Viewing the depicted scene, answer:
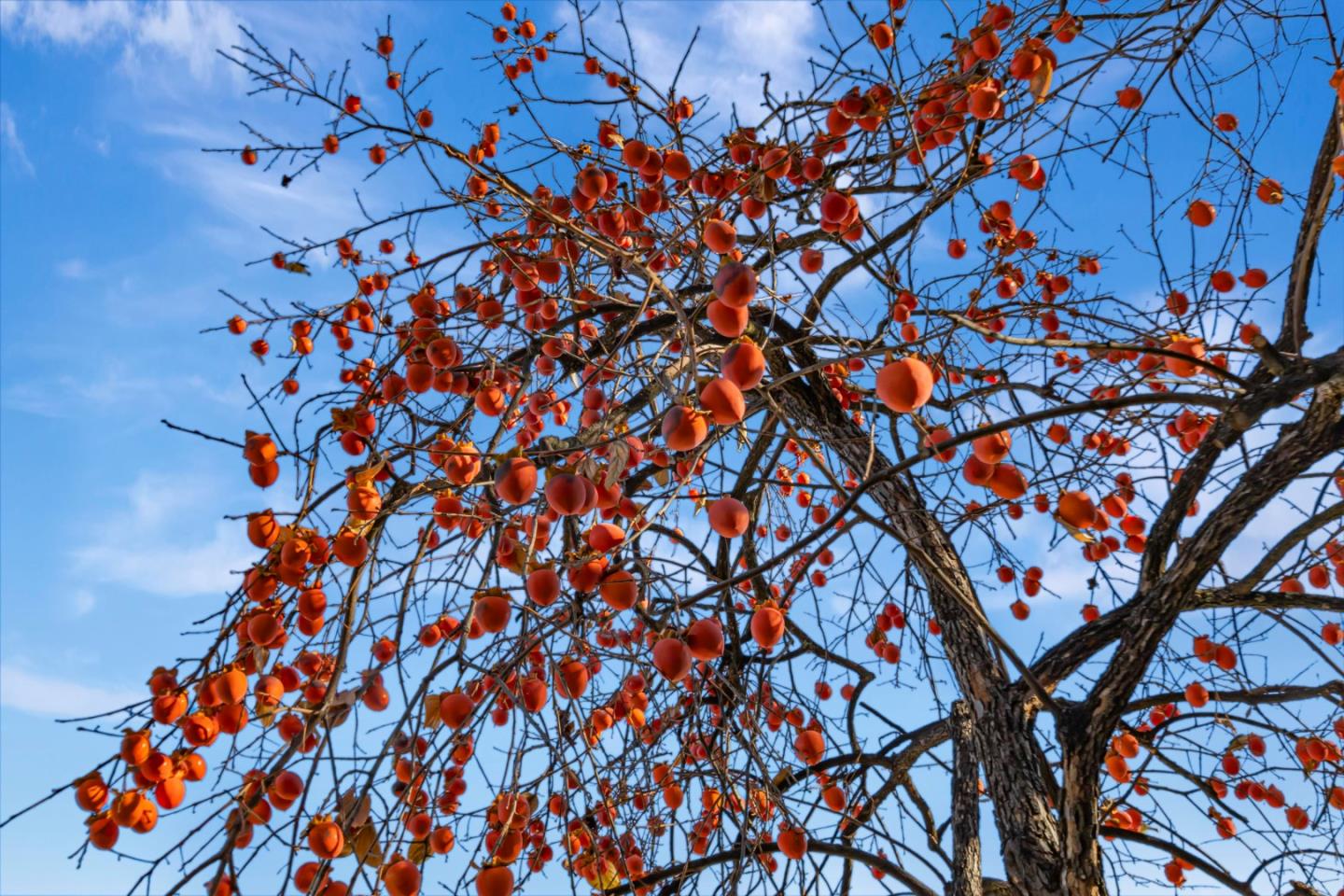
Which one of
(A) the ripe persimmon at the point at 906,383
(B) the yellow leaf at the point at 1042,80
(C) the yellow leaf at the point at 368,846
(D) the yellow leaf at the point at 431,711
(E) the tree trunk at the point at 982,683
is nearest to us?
(A) the ripe persimmon at the point at 906,383

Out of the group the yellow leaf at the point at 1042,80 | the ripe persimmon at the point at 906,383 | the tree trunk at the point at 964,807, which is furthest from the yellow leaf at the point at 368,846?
the yellow leaf at the point at 1042,80

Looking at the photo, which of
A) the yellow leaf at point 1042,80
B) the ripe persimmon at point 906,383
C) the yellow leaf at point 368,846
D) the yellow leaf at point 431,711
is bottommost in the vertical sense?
the yellow leaf at point 368,846

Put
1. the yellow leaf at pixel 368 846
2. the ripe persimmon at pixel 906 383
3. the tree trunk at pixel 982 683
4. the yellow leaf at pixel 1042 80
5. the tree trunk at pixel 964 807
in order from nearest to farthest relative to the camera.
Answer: the ripe persimmon at pixel 906 383, the yellow leaf at pixel 368 846, the tree trunk at pixel 982 683, the yellow leaf at pixel 1042 80, the tree trunk at pixel 964 807

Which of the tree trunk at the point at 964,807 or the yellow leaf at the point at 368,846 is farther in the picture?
the tree trunk at the point at 964,807

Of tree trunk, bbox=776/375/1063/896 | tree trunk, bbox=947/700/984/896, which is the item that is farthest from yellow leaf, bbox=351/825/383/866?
tree trunk, bbox=947/700/984/896

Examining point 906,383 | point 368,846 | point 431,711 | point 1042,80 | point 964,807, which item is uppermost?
point 1042,80

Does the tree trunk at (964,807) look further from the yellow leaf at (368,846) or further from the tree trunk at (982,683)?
the yellow leaf at (368,846)

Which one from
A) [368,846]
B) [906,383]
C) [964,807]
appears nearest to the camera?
[906,383]

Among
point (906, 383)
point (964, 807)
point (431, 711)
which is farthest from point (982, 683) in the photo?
point (431, 711)

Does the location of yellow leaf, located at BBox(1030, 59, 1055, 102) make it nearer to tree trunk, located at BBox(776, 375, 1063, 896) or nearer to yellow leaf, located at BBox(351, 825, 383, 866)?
tree trunk, located at BBox(776, 375, 1063, 896)

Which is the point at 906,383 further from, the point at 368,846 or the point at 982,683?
the point at 982,683

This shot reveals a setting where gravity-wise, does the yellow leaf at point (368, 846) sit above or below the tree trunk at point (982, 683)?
below

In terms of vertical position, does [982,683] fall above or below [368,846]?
above

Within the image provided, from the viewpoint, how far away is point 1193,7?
254 cm
